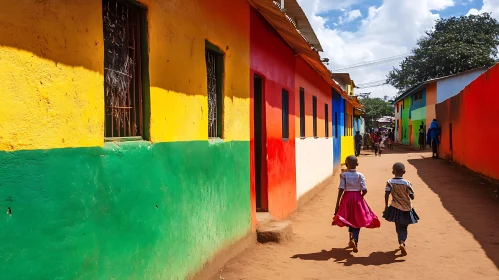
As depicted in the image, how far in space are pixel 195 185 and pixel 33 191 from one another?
2631 millimetres

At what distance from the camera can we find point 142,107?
413 cm

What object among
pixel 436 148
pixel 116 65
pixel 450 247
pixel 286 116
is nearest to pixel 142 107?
pixel 116 65

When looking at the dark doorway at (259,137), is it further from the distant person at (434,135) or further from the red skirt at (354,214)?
the distant person at (434,135)

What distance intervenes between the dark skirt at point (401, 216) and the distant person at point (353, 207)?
7.7 inches

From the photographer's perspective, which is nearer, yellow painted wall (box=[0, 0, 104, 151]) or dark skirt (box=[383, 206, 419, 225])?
yellow painted wall (box=[0, 0, 104, 151])

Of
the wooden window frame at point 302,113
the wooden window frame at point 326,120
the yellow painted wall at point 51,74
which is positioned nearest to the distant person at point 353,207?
the yellow painted wall at point 51,74

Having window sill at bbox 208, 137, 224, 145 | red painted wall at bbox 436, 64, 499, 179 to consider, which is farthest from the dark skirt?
red painted wall at bbox 436, 64, 499, 179

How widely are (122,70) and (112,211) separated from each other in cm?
112

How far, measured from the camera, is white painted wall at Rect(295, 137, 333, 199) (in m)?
11.7

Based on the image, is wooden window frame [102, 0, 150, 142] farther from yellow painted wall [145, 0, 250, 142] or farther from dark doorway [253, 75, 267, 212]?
dark doorway [253, 75, 267, 212]

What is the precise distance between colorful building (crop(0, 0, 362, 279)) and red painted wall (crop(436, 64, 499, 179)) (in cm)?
772

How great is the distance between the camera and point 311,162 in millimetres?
13711

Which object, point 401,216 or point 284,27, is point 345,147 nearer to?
point 284,27

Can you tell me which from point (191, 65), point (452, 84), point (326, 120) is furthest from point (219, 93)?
point (452, 84)
